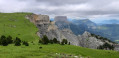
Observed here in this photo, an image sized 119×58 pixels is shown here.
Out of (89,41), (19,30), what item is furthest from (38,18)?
(89,41)

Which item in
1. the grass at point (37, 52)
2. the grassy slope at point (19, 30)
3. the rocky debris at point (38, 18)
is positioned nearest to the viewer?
the grass at point (37, 52)

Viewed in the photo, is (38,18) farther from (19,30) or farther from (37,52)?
(37,52)

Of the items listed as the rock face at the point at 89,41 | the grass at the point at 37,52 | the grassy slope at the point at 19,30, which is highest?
the grassy slope at the point at 19,30

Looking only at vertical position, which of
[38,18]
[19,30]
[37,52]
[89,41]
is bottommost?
[89,41]

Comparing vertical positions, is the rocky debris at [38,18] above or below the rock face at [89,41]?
above

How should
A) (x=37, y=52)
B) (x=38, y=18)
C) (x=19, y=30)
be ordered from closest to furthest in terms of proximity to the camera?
(x=37, y=52), (x=19, y=30), (x=38, y=18)

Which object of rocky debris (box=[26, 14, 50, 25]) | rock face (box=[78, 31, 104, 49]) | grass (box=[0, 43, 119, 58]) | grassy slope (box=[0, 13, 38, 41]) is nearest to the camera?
grass (box=[0, 43, 119, 58])

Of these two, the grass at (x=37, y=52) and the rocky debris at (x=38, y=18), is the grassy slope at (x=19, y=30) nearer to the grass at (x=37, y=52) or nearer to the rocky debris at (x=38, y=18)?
the rocky debris at (x=38, y=18)

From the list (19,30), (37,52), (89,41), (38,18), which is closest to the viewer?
(37,52)

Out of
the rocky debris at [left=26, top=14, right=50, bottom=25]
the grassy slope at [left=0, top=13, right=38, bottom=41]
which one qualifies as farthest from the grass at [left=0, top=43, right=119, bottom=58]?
the rocky debris at [left=26, top=14, right=50, bottom=25]

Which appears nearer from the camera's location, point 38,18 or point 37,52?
point 37,52

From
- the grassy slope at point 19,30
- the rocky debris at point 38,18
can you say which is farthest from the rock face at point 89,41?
the grassy slope at point 19,30

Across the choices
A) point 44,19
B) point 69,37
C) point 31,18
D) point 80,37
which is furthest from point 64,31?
point 31,18

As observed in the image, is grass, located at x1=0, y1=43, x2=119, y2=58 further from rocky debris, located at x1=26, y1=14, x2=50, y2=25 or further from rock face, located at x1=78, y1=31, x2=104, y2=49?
rock face, located at x1=78, y1=31, x2=104, y2=49
